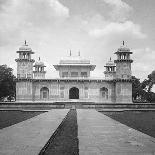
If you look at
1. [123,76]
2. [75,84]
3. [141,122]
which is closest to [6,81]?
[75,84]

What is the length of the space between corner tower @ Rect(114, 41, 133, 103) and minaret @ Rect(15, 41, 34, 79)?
44.3ft

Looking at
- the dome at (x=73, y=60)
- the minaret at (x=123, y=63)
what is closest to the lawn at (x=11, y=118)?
the minaret at (x=123, y=63)

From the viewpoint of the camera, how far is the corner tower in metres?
41.9

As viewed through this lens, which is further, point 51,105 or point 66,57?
point 66,57

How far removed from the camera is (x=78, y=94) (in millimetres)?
45531

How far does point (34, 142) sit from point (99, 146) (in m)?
1.82

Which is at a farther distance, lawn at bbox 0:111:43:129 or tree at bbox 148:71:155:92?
tree at bbox 148:71:155:92

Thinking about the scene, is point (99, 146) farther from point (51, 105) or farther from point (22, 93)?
point (22, 93)

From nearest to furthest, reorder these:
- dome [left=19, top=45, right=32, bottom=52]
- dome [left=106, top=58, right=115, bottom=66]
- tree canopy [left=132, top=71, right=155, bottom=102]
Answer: dome [left=19, top=45, right=32, bottom=52] → dome [left=106, top=58, right=115, bottom=66] → tree canopy [left=132, top=71, right=155, bottom=102]

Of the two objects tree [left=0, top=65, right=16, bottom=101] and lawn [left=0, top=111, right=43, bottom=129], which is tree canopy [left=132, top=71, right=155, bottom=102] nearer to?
tree [left=0, top=65, right=16, bottom=101]

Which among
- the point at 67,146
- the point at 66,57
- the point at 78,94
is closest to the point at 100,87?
the point at 78,94

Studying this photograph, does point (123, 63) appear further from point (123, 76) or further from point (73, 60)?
point (73, 60)

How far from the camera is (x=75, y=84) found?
44.0 m

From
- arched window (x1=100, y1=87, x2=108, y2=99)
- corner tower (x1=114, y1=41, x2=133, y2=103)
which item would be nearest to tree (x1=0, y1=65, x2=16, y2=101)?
arched window (x1=100, y1=87, x2=108, y2=99)
